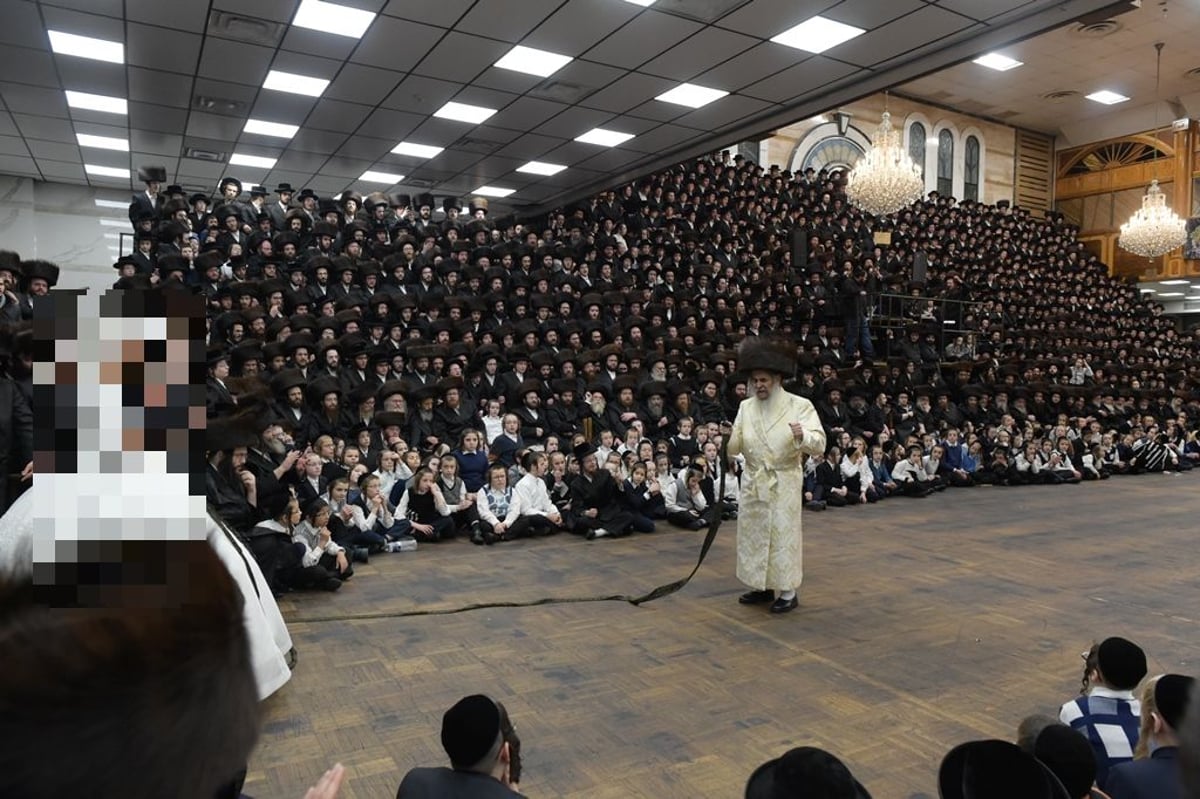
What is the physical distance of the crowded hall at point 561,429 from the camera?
3.64 ft

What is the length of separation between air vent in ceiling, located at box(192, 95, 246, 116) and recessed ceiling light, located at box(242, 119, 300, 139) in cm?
42

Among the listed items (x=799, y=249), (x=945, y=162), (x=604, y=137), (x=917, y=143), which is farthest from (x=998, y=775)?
(x=945, y=162)

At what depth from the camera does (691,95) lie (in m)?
9.33

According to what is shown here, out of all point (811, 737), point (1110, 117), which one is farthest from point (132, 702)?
point (1110, 117)

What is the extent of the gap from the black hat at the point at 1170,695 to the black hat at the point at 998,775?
2.10 feet

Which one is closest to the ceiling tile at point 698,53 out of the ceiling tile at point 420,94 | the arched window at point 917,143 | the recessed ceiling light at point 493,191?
the ceiling tile at point 420,94

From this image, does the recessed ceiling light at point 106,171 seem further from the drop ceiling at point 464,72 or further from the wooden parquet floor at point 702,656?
the wooden parquet floor at point 702,656

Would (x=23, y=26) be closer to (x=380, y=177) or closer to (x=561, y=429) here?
(x=380, y=177)

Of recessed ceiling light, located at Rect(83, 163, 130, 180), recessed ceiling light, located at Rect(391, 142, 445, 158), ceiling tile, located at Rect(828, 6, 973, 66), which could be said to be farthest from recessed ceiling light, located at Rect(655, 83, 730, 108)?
recessed ceiling light, located at Rect(83, 163, 130, 180)

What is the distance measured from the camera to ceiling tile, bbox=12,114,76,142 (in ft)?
35.7

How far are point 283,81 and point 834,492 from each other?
8.10 metres

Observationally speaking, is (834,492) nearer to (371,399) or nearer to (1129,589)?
(1129,589)

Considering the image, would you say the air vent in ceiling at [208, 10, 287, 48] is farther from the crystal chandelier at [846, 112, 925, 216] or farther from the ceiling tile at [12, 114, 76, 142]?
the crystal chandelier at [846, 112, 925, 216]

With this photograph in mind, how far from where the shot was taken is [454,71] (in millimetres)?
8773
